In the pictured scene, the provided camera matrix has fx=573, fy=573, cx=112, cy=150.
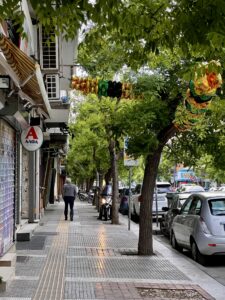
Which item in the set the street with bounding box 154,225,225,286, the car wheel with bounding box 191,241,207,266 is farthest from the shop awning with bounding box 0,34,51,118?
the car wheel with bounding box 191,241,207,266

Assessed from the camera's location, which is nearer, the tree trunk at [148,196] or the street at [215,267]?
the street at [215,267]

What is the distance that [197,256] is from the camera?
40.9 feet

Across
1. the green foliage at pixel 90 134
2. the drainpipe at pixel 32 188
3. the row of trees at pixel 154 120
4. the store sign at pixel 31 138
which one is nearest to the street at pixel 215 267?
the row of trees at pixel 154 120

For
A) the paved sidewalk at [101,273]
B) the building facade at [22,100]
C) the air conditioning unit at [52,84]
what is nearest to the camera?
the building facade at [22,100]

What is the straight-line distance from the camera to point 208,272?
11.2m

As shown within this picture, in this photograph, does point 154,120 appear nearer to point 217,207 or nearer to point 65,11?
point 217,207

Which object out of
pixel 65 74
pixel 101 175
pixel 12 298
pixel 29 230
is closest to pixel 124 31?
pixel 12 298

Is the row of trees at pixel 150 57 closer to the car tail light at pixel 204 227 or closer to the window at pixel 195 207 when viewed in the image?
the window at pixel 195 207

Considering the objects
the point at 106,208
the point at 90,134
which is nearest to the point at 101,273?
the point at 106,208

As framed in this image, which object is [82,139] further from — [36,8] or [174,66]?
[36,8]

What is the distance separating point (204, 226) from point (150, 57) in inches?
152

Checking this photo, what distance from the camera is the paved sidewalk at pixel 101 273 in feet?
27.4

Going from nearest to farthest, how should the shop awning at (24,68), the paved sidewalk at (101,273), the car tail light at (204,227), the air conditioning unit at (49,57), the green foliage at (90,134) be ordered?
the shop awning at (24,68), the paved sidewalk at (101,273), the car tail light at (204,227), the air conditioning unit at (49,57), the green foliage at (90,134)

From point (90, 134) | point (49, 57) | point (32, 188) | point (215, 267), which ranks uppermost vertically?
point (49, 57)
